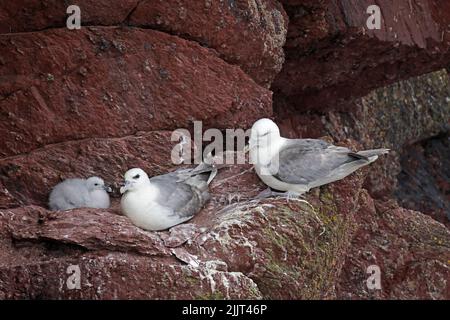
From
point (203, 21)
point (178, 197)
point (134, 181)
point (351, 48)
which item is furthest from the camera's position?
point (351, 48)

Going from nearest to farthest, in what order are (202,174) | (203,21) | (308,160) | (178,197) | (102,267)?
(102,267), (178,197), (308,160), (202,174), (203,21)

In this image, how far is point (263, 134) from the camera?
9.53m

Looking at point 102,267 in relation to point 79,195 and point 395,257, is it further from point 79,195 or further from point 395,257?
point 395,257

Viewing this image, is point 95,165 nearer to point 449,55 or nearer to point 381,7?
point 381,7

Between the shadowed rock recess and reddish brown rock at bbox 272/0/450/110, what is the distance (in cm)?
2

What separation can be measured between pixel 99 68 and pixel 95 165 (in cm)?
90

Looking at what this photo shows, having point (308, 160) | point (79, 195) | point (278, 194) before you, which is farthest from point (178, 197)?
point (308, 160)

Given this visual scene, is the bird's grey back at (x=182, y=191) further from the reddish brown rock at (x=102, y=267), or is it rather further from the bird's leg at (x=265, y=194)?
the reddish brown rock at (x=102, y=267)

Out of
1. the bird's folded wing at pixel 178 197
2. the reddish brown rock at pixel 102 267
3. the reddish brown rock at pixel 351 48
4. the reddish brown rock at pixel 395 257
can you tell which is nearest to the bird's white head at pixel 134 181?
the bird's folded wing at pixel 178 197

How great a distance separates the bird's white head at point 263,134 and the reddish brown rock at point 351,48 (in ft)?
7.78

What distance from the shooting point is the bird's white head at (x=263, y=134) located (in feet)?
31.2

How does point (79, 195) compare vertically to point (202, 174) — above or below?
below

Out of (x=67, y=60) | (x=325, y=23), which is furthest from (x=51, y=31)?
(x=325, y=23)

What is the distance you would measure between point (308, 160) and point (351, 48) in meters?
3.15
